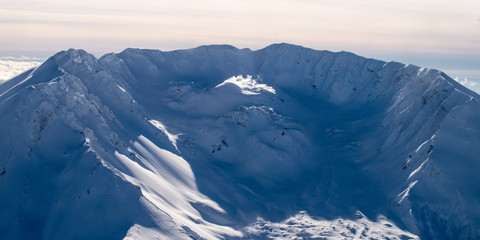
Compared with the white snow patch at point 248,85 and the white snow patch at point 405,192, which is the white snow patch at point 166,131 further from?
the white snow patch at point 405,192

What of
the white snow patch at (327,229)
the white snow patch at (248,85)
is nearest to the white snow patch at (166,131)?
the white snow patch at (248,85)

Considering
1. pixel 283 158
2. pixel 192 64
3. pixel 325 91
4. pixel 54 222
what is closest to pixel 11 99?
pixel 54 222

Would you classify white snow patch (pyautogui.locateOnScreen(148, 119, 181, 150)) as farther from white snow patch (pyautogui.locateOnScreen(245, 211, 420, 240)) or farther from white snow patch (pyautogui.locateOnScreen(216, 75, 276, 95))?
white snow patch (pyautogui.locateOnScreen(245, 211, 420, 240))

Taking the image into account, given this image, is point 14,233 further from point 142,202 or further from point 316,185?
point 316,185

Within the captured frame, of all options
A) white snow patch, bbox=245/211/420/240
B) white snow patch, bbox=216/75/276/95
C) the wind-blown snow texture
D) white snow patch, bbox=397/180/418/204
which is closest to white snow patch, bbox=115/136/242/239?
the wind-blown snow texture

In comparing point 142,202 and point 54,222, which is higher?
point 142,202

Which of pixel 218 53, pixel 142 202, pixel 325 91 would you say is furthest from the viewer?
pixel 218 53

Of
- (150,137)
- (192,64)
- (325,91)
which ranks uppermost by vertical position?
(325,91)
